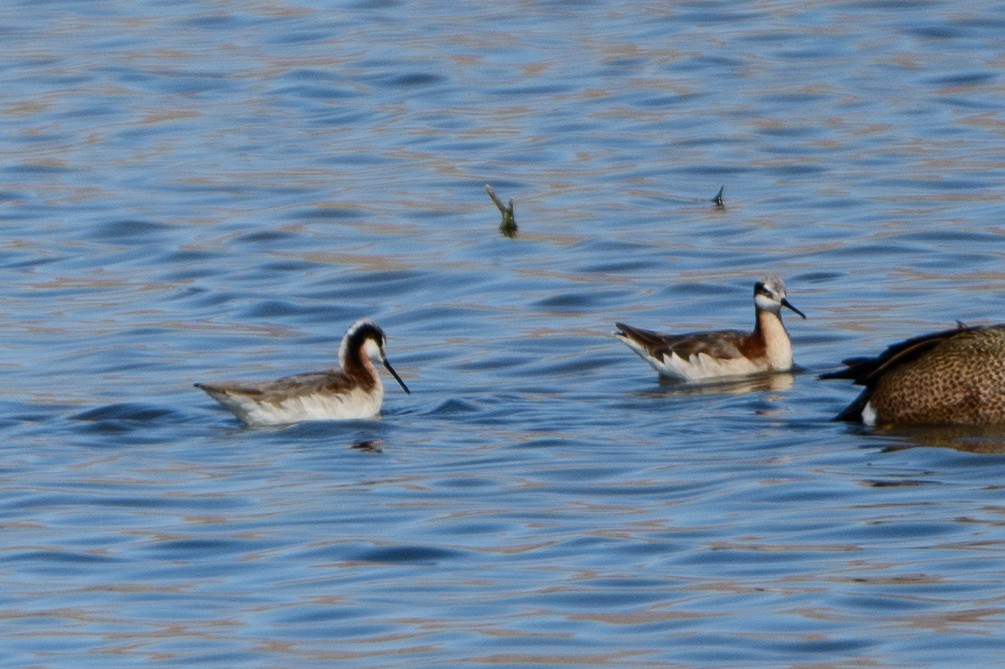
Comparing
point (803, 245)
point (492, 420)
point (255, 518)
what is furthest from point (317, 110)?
point (255, 518)

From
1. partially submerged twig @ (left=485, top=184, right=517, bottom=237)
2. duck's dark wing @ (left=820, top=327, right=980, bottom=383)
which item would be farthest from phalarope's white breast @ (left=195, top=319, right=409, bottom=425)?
partially submerged twig @ (left=485, top=184, right=517, bottom=237)

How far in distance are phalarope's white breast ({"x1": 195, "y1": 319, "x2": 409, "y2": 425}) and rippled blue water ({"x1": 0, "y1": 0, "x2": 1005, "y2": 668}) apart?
154 millimetres

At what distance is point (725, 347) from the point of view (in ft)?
46.8

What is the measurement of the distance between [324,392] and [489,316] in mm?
2887

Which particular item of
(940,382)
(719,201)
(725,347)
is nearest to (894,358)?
(940,382)

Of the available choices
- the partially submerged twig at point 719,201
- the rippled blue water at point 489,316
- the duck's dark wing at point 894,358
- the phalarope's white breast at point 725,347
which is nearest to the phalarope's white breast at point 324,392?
the rippled blue water at point 489,316

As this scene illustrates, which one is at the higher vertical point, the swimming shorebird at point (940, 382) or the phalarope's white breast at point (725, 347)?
the swimming shorebird at point (940, 382)

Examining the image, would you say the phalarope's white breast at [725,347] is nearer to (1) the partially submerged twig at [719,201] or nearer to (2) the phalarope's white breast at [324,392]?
(2) the phalarope's white breast at [324,392]

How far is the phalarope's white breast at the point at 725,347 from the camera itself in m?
13.8

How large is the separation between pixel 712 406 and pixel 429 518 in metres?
3.46

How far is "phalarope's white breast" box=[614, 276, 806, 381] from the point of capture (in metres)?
13.8

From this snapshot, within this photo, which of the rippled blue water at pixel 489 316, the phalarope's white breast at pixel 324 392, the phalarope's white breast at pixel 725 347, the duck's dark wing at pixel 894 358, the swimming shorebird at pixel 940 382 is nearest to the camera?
the rippled blue water at pixel 489 316

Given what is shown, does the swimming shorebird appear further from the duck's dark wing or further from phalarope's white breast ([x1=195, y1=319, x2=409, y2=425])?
phalarope's white breast ([x1=195, y1=319, x2=409, y2=425])

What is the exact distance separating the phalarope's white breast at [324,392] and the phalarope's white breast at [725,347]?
5.01ft
